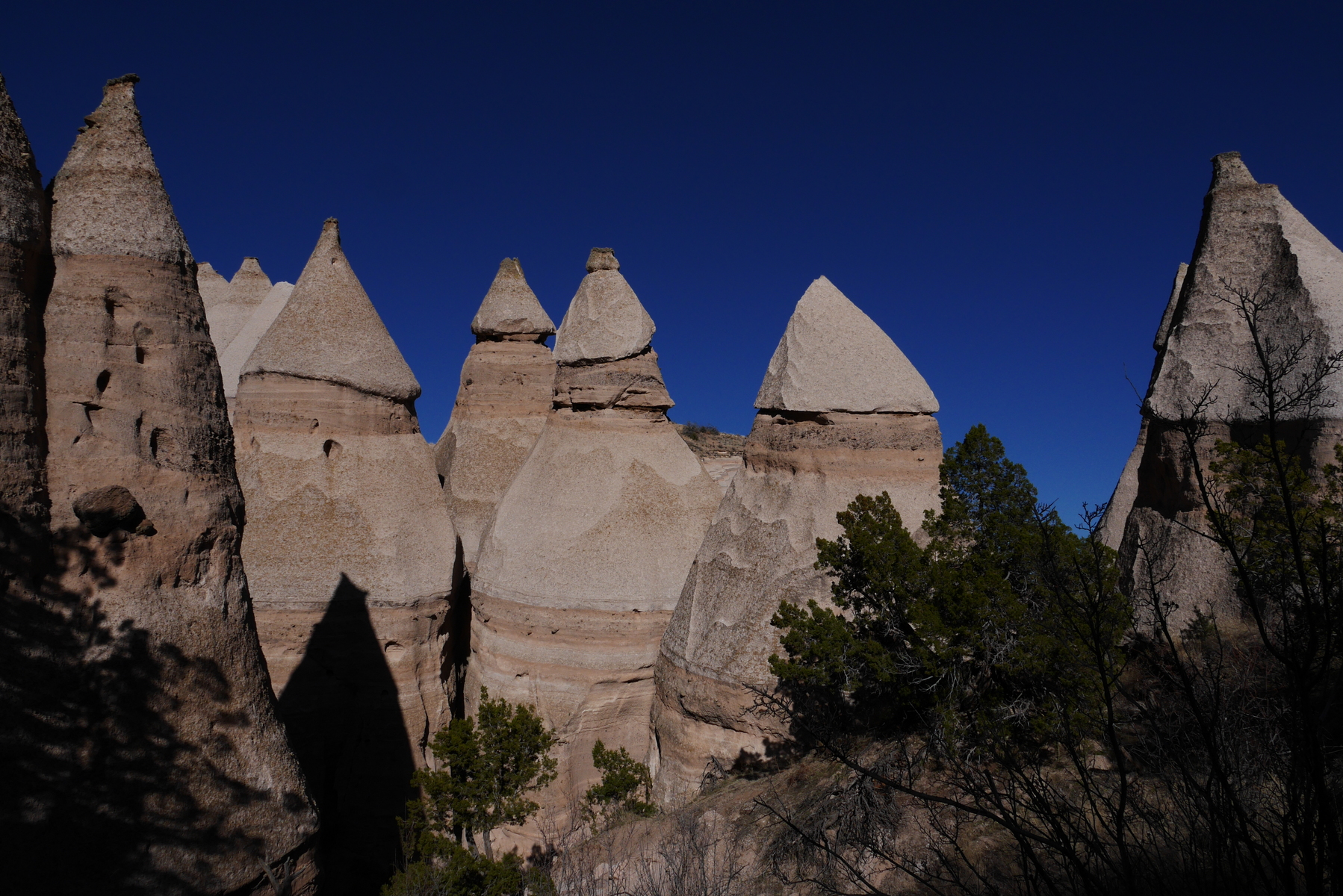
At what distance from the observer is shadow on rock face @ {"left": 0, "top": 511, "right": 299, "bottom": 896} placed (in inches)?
198

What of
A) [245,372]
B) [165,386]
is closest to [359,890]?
[245,372]

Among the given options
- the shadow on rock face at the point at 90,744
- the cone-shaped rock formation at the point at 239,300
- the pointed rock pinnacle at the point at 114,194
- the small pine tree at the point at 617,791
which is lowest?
the small pine tree at the point at 617,791

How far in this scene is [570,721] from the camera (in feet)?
36.0

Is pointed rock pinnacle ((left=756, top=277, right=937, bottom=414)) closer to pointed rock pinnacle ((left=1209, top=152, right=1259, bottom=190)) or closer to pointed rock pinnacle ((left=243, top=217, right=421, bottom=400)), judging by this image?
pointed rock pinnacle ((left=1209, top=152, right=1259, bottom=190))

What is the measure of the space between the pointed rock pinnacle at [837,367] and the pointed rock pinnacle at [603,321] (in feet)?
8.35

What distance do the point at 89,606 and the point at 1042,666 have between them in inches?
267

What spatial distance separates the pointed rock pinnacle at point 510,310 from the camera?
16.3 m

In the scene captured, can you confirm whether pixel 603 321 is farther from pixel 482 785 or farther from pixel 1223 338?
pixel 1223 338

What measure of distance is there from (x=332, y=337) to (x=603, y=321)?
3795 mm

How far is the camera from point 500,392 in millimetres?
16047

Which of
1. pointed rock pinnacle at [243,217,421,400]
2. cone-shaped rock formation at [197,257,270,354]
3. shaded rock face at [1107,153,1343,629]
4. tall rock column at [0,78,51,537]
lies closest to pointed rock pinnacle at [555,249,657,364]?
pointed rock pinnacle at [243,217,421,400]

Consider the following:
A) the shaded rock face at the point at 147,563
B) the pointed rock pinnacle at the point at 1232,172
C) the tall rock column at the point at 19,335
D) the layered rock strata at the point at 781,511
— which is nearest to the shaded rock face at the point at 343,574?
the layered rock strata at the point at 781,511

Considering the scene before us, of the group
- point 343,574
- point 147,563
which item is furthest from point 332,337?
point 147,563

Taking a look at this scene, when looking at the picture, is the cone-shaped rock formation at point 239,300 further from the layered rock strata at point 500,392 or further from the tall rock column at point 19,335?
the tall rock column at point 19,335
